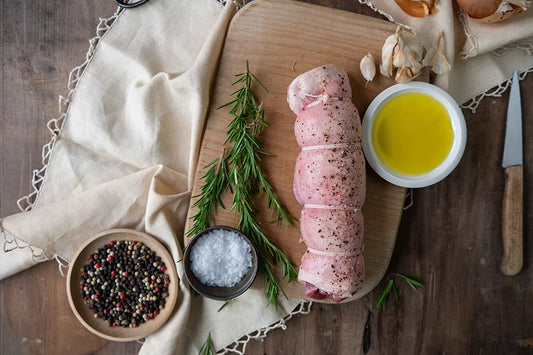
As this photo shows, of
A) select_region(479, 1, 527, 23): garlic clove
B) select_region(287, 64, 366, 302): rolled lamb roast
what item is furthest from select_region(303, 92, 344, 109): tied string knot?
select_region(479, 1, 527, 23): garlic clove

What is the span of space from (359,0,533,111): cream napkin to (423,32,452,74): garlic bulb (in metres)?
0.04

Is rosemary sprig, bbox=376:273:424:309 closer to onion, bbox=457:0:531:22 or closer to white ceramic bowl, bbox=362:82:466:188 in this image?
white ceramic bowl, bbox=362:82:466:188

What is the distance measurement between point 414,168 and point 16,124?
180 centimetres

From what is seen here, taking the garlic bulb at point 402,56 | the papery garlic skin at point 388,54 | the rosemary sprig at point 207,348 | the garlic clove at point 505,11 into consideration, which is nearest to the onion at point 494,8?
the garlic clove at point 505,11

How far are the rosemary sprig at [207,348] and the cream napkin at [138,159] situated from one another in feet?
0.08

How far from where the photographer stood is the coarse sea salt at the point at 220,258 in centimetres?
178

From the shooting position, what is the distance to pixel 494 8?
1750mm

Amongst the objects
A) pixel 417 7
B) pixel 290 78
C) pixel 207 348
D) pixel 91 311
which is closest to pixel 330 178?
pixel 290 78

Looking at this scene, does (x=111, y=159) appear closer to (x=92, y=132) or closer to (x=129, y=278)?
(x=92, y=132)

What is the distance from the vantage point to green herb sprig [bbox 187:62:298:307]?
5.90 feet

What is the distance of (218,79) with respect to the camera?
6.07 ft

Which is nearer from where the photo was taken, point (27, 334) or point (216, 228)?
point (216, 228)

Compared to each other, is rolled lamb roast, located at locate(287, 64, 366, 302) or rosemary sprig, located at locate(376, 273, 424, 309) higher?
rolled lamb roast, located at locate(287, 64, 366, 302)

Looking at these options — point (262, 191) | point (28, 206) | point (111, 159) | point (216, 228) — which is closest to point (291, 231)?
point (262, 191)
